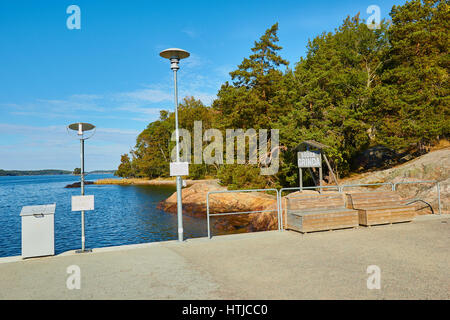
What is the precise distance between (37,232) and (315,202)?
716 cm

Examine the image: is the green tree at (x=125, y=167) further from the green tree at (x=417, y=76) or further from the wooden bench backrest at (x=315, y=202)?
the wooden bench backrest at (x=315, y=202)

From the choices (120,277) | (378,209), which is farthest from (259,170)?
(120,277)

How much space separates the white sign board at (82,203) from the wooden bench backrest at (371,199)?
725 cm

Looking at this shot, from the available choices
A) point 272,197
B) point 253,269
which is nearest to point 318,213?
point 253,269

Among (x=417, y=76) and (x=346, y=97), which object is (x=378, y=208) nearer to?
(x=417, y=76)

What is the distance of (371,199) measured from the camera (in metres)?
9.32

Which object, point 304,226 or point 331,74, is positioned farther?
point 331,74

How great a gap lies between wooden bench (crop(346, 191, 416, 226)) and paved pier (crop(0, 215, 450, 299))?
2.86 ft

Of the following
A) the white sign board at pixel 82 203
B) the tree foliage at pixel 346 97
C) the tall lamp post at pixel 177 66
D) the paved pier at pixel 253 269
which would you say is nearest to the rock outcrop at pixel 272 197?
the tree foliage at pixel 346 97

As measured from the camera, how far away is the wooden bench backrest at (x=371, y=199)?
9.16 meters

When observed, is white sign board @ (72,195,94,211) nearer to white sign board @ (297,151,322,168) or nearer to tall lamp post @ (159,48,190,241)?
tall lamp post @ (159,48,190,241)
